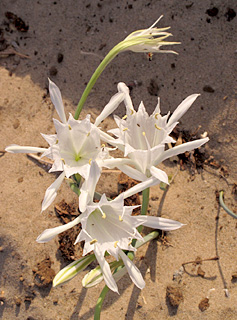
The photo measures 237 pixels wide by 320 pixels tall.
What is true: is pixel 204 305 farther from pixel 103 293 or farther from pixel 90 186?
pixel 90 186

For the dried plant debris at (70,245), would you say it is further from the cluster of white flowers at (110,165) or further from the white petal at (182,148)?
the white petal at (182,148)

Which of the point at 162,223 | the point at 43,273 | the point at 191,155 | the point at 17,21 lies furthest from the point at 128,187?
the point at 17,21

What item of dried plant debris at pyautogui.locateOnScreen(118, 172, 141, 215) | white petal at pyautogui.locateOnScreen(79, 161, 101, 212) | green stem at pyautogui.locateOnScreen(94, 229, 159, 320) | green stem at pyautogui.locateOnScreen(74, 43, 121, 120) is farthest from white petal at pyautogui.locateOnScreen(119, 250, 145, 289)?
green stem at pyautogui.locateOnScreen(74, 43, 121, 120)

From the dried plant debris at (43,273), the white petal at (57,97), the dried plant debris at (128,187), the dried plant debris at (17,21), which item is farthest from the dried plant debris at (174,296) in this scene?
the dried plant debris at (17,21)

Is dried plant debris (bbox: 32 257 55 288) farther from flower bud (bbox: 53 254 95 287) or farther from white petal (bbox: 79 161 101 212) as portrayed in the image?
white petal (bbox: 79 161 101 212)

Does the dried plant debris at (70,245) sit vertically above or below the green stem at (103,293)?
below

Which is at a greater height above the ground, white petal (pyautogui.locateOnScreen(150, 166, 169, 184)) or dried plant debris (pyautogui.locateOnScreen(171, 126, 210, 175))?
white petal (pyautogui.locateOnScreen(150, 166, 169, 184))
